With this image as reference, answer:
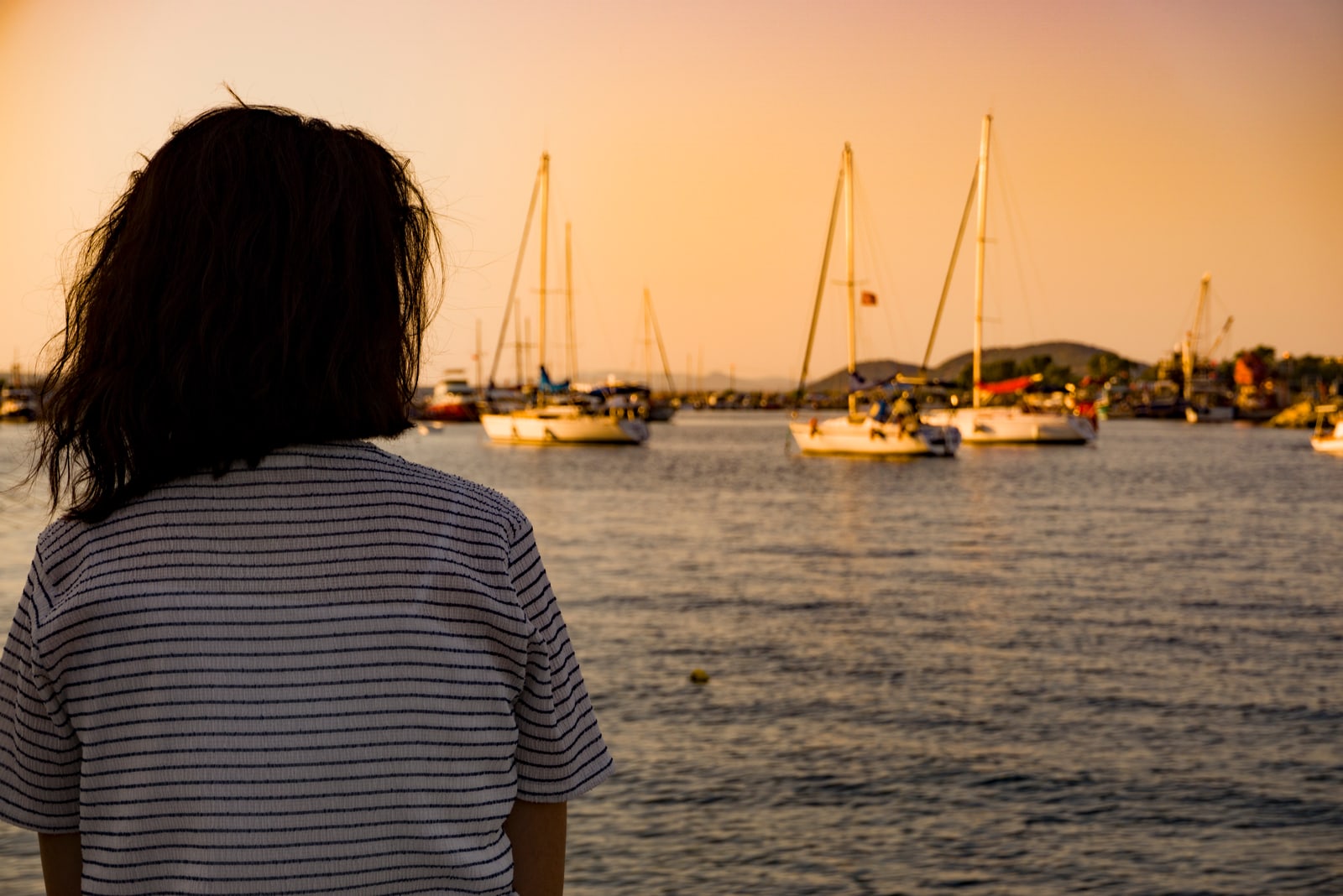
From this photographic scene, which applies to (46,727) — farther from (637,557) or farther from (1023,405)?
(1023,405)

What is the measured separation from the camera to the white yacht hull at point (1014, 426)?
252ft

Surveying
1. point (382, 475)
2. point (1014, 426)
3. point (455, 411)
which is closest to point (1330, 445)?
point (1014, 426)

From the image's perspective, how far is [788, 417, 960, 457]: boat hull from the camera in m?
61.2

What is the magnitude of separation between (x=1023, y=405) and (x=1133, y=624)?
2748 inches

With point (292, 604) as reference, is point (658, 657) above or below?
below

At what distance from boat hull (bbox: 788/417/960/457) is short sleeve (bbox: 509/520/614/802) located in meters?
59.9

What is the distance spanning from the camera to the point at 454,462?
2618 inches

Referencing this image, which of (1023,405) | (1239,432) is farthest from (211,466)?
(1239,432)

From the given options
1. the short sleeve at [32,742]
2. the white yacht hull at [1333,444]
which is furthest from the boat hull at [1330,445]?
the short sleeve at [32,742]

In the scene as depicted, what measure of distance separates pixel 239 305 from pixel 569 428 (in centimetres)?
7450

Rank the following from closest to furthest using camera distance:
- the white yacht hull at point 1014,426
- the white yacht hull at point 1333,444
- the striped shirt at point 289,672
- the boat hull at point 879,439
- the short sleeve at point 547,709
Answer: the striped shirt at point 289,672
the short sleeve at point 547,709
the boat hull at point 879,439
the white yacht hull at point 1333,444
the white yacht hull at point 1014,426

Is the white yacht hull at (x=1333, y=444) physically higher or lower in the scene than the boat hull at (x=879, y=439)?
lower

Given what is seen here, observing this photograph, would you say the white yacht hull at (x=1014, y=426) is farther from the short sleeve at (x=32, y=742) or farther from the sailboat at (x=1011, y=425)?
the short sleeve at (x=32, y=742)

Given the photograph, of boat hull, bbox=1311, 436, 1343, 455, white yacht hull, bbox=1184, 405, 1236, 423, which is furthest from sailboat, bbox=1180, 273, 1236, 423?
boat hull, bbox=1311, 436, 1343, 455
